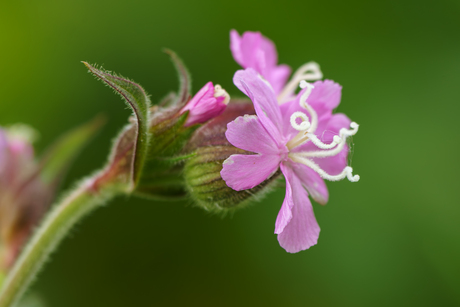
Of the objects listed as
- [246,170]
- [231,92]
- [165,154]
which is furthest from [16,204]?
[231,92]

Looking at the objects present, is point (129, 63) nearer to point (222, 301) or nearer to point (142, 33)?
point (142, 33)

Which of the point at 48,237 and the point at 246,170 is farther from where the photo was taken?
the point at 48,237

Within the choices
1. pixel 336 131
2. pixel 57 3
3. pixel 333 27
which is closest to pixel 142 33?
pixel 57 3

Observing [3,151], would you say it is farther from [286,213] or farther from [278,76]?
[286,213]

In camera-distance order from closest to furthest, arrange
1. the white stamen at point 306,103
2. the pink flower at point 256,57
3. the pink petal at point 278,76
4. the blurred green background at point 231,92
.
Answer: the white stamen at point 306,103, the pink flower at point 256,57, the pink petal at point 278,76, the blurred green background at point 231,92

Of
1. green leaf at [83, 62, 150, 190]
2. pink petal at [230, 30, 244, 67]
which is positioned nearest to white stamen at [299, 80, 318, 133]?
pink petal at [230, 30, 244, 67]

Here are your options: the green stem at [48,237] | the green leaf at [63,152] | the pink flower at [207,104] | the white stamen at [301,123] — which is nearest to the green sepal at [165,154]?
the pink flower at [207,104]

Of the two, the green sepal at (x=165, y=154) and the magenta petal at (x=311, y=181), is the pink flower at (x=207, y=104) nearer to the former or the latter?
the green sepal at (x=165, y=154)
